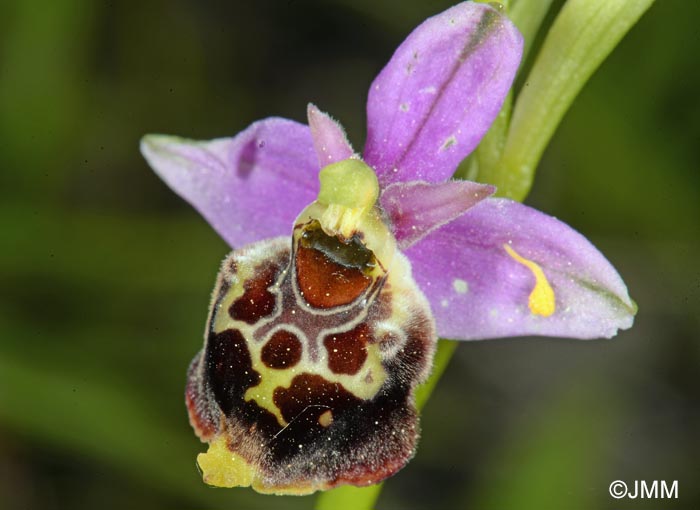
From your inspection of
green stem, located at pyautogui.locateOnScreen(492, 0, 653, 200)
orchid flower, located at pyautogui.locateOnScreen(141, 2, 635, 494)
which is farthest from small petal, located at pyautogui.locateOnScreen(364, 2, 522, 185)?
green stem, located at pyautogui.locateOnScreen(492, 0, 653, 200)

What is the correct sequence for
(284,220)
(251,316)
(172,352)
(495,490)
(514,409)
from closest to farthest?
(251,316), (284,220), (495,490), (172,352), (514,409)

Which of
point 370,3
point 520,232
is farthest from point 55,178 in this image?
point 520,232

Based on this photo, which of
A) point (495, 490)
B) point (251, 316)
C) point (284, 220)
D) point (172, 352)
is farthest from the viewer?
point (172, 352)

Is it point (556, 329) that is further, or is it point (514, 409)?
point (514, 409)

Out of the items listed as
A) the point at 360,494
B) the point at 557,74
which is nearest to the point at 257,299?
the point at 360,494

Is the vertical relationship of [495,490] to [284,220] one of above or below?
below

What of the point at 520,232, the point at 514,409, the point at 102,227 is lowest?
the point at 514,409

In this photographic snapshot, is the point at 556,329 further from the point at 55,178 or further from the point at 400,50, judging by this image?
the point at 55,178

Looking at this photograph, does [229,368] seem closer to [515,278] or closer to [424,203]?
[424,203]
